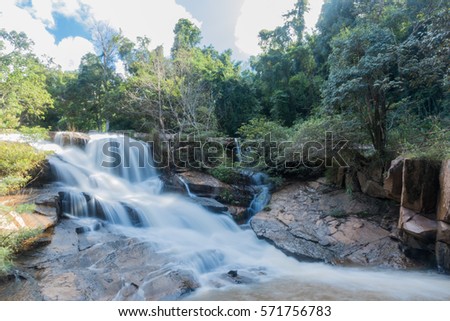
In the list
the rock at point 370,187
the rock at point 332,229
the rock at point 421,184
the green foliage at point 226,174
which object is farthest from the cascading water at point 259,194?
the rock at point 421,184

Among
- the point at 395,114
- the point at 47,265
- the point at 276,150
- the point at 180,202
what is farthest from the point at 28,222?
the point at 395,114

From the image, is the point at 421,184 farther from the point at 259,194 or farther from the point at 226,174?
the point at 226,174

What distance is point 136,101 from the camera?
47.3 feet

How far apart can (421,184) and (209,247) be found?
4.89 meters

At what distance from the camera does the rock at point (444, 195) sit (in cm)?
494

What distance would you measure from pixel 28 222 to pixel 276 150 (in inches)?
309

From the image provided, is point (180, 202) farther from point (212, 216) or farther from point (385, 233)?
point (385, 233)

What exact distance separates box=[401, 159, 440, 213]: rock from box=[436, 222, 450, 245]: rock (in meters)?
0.41

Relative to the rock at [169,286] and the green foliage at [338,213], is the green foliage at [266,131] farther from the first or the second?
the rock at [169,286]

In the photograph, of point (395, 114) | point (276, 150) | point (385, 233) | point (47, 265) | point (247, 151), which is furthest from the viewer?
point (247, 151)

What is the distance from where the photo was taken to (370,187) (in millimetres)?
7430

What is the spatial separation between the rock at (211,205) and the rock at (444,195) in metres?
5.41

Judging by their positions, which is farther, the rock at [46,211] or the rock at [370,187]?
the rock at [370,187]
